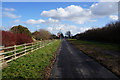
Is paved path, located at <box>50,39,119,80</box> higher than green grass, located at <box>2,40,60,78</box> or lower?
lower

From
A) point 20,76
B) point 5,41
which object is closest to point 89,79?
point 20,76

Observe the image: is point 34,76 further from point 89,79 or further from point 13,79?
point 89,79

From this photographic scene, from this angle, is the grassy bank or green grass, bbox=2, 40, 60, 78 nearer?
green grass, bbox=2, 40, 60, 78

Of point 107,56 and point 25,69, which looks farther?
point 107,56

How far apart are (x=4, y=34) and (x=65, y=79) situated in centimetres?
720

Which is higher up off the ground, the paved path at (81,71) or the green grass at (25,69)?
the green grass at (25,69)

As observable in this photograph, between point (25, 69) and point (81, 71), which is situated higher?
point (25, 69)

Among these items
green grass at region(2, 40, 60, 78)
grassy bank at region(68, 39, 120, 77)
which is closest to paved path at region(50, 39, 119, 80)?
grassy bank at region(68, 39, 120, 77)

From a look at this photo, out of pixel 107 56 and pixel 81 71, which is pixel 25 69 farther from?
pixel 107 56

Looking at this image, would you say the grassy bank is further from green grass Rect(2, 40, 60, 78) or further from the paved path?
green grass Rect(2, 40, 60, 78)

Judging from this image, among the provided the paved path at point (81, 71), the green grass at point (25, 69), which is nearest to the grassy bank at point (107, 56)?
the paved path at point (81, 71)

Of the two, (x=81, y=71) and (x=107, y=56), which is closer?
(x=81, y=71)

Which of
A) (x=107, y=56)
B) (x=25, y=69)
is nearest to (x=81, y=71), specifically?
(x=25, y=69)

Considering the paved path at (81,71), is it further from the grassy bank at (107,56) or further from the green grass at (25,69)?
the green grass at (25,69)
